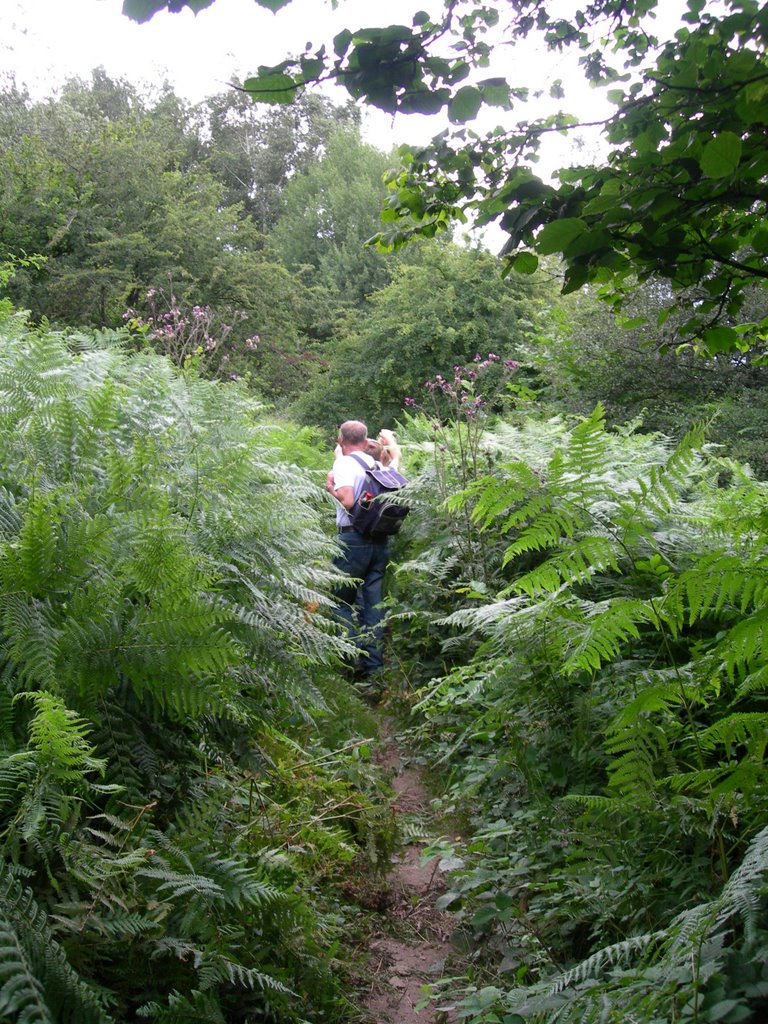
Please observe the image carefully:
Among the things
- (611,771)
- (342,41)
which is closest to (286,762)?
(611,771)

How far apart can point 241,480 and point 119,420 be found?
2.98 feet

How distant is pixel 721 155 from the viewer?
1.94m

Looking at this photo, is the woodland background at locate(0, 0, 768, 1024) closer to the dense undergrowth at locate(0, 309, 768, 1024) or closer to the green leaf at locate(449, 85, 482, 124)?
the dense undergrowth at locate(0, 309, 768, 1024)

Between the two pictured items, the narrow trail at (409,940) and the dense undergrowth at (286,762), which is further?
the narrow trail at (409,940)

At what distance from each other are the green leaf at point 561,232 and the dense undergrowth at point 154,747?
147 centimetres

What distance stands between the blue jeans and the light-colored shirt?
0.15m

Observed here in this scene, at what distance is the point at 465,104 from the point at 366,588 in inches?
191

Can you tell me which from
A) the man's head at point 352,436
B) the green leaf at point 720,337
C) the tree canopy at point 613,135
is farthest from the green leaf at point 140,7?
the man's head at point 352,436

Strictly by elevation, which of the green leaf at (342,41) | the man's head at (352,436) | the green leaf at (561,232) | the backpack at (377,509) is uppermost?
the green leaf at (342,41)

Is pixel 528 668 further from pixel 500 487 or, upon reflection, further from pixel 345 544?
pixel 345 544

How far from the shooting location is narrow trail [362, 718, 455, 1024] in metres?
2.77

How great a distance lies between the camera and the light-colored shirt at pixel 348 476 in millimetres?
6652

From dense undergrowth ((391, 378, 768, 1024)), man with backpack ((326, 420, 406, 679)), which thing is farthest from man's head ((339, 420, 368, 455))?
dense undergrowth ((391, 378, 768, 1024))

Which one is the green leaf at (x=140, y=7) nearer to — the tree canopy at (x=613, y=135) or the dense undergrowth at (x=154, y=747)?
the tree canopy at (x=613, y=135)
